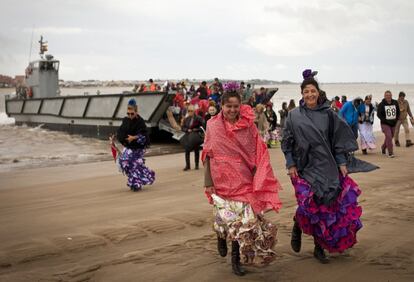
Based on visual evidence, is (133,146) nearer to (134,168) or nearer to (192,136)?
(134,168)

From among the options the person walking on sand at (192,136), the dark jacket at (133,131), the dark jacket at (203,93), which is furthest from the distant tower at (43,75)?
the dark jacket at (133,131)

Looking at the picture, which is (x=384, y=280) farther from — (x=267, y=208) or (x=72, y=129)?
(x=72, y=129)

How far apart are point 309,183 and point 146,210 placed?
3.16 meters

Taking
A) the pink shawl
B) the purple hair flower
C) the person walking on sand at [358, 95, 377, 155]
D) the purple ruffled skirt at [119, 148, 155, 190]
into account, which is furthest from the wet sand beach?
the person walking on sand at [358, 95, 377, 155]

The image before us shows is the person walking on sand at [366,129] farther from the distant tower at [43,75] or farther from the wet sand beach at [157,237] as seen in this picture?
the distant tower at [43,75]

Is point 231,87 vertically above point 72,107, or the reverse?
point 231,87

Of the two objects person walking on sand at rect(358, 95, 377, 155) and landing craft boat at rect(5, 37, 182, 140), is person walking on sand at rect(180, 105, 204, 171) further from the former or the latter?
landing craft boat at rect(5, 37, 182, 140)

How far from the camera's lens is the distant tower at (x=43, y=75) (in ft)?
94.8

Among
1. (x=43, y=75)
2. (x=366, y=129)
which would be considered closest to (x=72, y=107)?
(x=43, y=75)

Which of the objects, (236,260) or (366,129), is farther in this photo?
(366,129)

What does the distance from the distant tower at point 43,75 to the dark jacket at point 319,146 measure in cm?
2630

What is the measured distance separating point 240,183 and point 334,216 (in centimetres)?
89

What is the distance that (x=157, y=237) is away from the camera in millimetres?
5617

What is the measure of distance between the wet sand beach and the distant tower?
68.3 ft
